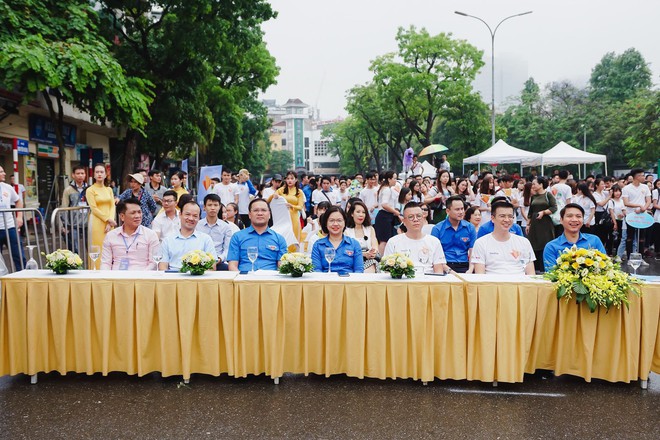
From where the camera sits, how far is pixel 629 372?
461cm

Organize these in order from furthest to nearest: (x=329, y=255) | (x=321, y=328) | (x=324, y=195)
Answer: (x=324, y=195) → (x=329, y=255) → (x=321, y=328)

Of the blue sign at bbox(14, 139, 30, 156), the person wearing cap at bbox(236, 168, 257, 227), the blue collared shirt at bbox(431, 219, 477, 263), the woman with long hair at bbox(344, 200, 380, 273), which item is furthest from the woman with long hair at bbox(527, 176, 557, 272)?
the blue sign at bbox(14, 139, 30, 156)

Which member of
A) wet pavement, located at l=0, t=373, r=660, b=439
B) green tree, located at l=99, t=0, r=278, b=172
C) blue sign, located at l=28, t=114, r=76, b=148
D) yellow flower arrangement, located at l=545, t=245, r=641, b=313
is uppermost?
green tree, located at l=99, t=0, r=278, b=172

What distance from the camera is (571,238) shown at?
18.7ft

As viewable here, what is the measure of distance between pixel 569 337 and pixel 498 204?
1564 mm

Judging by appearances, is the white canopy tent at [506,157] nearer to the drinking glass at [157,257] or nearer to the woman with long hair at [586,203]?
the woman with long hair at [586,203]

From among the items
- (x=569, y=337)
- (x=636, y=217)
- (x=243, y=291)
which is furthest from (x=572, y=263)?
(x=636, y=217)

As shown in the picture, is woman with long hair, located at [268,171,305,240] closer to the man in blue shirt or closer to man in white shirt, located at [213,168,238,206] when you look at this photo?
man in white shirt, located at [213,168,238,206]

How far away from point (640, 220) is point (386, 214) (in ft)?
17.4

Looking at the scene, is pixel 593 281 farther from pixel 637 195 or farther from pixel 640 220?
pixel 637 195

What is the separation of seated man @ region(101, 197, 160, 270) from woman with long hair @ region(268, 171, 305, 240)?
5.08 metres

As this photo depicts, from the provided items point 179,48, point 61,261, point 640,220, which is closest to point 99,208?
point 61,261

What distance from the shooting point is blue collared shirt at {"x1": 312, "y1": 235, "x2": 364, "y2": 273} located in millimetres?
5781

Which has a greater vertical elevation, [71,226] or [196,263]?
[71,226]
